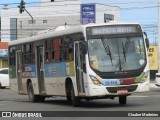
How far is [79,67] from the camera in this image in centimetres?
1905

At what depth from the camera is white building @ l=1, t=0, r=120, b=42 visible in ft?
396

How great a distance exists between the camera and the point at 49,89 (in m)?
22.3

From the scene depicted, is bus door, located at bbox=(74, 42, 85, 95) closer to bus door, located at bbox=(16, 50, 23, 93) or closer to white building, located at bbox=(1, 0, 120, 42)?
bus door, located at bbox=(16, 50, 23, 93)

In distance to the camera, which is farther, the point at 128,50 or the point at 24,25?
the point at 24,25

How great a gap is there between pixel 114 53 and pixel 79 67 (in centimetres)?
142

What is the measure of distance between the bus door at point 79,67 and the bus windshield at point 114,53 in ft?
1.54

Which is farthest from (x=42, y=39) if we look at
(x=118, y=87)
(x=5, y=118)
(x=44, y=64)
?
(x=5, y=118)


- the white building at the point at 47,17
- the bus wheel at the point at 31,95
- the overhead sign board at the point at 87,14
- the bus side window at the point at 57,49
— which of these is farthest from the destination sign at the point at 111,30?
the white building at the point at 47,17

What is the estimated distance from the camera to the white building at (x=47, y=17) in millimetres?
120625

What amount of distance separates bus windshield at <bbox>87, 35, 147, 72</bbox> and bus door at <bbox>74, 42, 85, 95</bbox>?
47 centimetres

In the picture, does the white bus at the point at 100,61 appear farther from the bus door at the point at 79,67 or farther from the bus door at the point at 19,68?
the bus door at the point at 19,68

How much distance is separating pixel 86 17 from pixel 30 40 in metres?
20.8

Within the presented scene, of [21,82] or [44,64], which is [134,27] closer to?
[44,64]

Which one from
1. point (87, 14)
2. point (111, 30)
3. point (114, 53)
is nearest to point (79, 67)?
point (114, 53)
